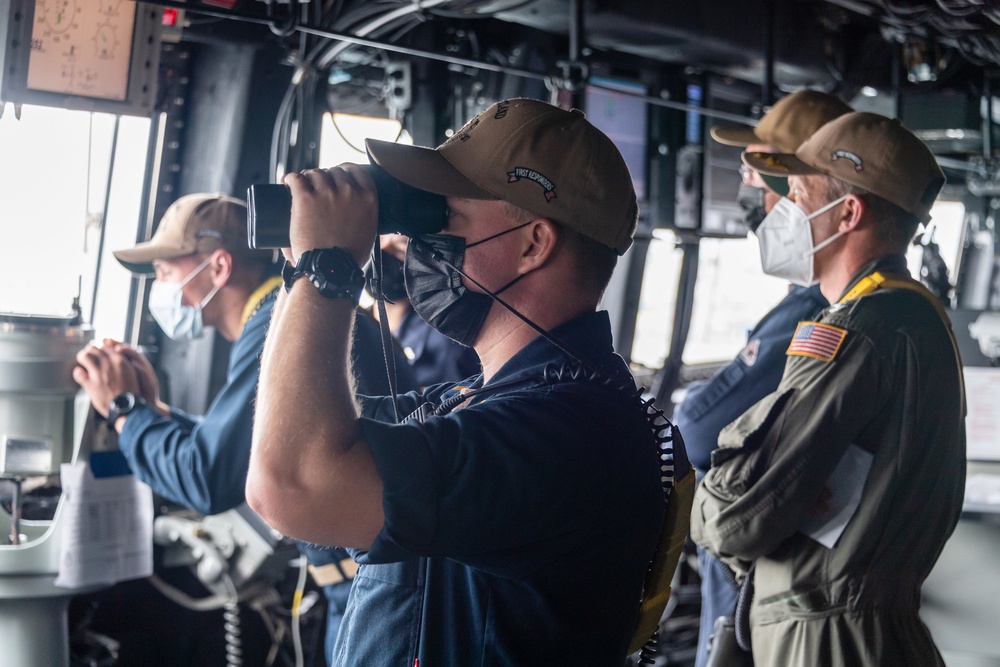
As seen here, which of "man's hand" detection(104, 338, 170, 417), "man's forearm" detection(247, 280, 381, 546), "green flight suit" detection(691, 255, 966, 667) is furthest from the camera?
"man's hand" detection(104, 338, 170, 417)

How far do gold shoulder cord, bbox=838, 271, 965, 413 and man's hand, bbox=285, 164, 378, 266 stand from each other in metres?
1.30

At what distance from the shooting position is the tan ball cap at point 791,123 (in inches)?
113

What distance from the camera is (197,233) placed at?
2.80 meters

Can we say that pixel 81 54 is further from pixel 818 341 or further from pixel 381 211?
pixel 818 341

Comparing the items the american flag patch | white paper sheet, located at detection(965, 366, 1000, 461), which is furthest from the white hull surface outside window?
white paper sheet, located at detection(965, 366, 1000, 461)

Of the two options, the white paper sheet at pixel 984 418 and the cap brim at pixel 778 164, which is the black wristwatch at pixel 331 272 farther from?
the white paper sheet at pixel 984 418

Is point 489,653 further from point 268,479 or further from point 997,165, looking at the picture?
point 997,165

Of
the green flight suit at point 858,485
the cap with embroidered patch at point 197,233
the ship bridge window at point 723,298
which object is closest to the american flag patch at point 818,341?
the green flight suit at point 858,485

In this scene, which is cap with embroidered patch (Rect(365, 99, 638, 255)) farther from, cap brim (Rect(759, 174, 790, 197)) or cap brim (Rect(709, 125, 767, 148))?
cap brim (Rect(709, 125, 767, 148))

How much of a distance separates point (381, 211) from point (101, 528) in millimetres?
1499

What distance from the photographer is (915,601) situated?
2.11 metres

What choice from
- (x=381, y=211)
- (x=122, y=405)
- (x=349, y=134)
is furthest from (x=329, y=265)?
(x=349, y=134)

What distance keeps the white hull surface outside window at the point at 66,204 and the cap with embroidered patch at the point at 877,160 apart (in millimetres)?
2125

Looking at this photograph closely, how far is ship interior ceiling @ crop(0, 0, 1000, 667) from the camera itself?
2.51 metres
